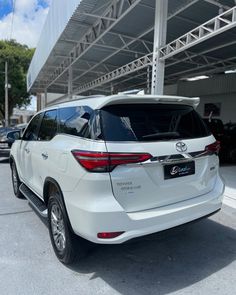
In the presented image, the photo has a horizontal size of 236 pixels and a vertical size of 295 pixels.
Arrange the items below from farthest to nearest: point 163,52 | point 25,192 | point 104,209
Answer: point 163,52, point 25,192, point 104,209

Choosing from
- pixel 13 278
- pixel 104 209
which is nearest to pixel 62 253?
pixel 13 278

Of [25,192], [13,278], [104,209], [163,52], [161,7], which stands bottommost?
[13,278]

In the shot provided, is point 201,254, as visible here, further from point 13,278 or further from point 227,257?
point 13,278

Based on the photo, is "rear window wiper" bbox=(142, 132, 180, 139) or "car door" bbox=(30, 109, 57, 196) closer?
"rear window wiper" bbox=(142, 132, 180, 139)

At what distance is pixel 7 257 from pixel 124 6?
26.9 ft

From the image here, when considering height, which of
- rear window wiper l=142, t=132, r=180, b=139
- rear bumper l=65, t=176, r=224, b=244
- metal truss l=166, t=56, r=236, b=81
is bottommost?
rear bumper l=65, t=176, r=224, b=244

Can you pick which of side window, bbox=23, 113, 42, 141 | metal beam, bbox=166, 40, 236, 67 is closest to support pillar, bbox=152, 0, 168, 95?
metal beam, bbox=166, 40, 236, 67

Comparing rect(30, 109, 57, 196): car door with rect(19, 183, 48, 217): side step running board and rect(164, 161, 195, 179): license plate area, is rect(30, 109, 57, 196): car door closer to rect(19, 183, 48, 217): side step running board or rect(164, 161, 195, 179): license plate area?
rect(19, 183, 48, 217): side step running board

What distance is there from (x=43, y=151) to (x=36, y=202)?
0.90 m

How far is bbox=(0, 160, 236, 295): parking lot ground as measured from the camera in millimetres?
2729

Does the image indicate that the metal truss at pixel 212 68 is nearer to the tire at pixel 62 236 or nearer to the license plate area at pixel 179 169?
the license plate area at pixel 179 169

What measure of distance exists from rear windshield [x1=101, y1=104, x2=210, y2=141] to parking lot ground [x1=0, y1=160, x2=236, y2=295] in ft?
3.26

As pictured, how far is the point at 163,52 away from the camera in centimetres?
816

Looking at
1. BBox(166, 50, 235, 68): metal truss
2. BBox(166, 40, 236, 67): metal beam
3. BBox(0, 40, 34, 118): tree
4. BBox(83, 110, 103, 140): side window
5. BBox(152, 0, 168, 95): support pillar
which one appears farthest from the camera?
BBox(0, 40, 34, 118): tree
